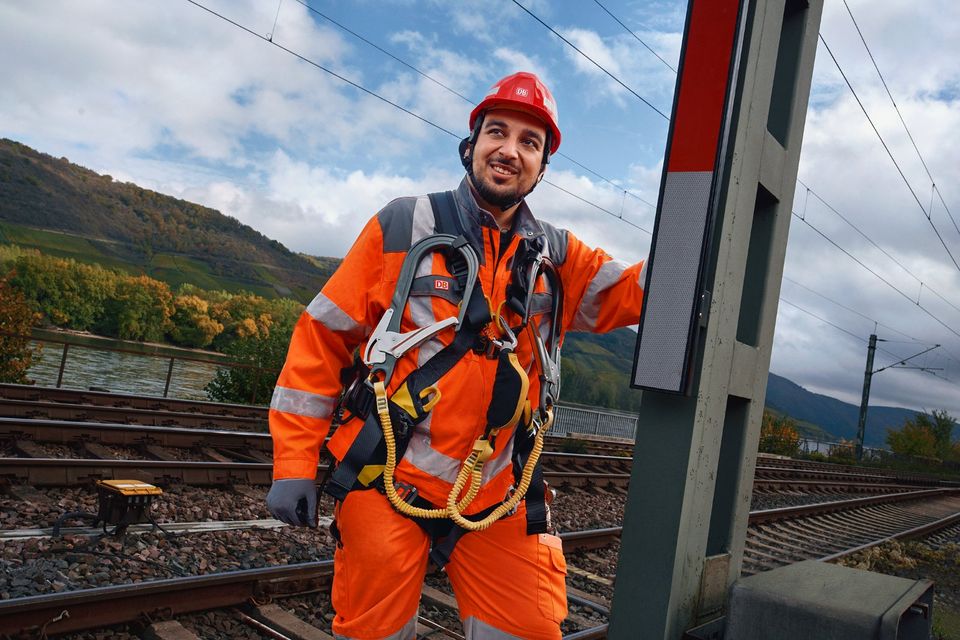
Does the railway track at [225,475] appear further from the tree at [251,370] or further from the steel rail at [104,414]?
the tree at [251,370]

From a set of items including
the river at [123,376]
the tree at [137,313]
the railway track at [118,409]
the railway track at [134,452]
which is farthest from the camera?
the tree at [137,313]

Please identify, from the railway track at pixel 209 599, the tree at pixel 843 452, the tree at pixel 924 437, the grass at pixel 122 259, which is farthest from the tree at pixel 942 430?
the grass at pixel 122 259

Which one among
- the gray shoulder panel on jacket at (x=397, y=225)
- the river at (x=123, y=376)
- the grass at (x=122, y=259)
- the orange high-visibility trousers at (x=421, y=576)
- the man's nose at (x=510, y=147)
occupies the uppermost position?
the grass at (x=122, y=259)

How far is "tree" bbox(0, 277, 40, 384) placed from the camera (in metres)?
14.2

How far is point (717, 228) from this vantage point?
7.16ft

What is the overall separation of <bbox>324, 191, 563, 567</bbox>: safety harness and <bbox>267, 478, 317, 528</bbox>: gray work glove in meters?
0.06

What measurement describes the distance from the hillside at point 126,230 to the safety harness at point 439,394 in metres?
113

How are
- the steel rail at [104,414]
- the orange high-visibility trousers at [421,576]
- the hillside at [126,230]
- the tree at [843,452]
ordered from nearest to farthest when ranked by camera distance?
the orange high-visibility trousers at [421,576] → the steel rail at [104,414] → the tree at [843,452] → the hillside at [126,230]

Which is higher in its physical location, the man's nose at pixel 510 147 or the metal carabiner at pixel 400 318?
the man's nose at pixel 510 147

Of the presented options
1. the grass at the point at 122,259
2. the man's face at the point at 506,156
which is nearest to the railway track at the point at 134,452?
the man's face at the point at 506,156

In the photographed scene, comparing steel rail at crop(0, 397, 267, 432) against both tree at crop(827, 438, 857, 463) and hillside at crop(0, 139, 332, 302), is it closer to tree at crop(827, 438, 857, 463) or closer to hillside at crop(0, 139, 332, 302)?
tree at crop(827, 438, 857, 463)

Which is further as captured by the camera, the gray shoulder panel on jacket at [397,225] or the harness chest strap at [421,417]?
the gray shoulder panel on jacket at [397,225]

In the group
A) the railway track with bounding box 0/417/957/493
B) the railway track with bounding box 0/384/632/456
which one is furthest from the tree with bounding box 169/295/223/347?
the railway track with bounding box 0/417/957/493

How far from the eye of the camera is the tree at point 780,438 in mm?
34406
